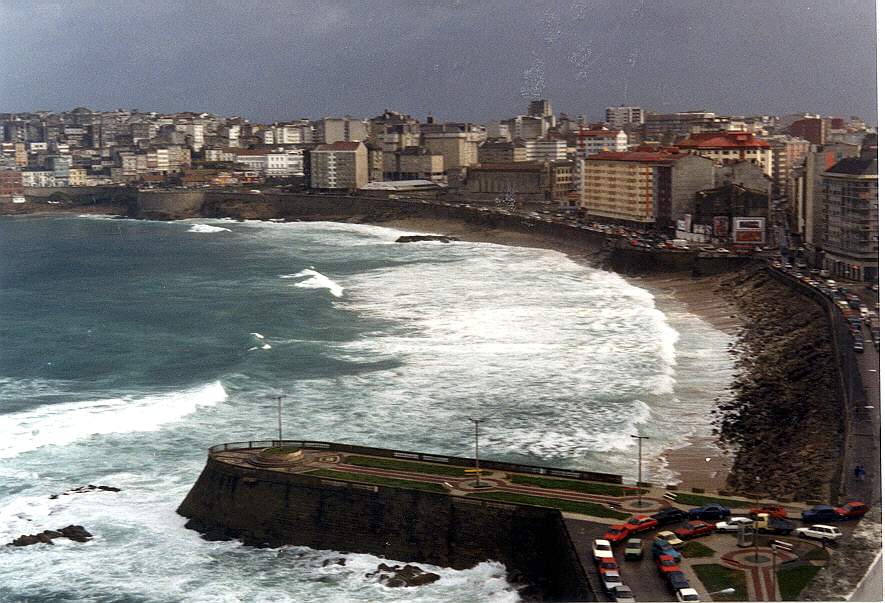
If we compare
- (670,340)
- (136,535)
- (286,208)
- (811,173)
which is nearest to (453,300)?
(670,340)

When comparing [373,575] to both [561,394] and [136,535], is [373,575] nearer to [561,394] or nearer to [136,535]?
[136,535]

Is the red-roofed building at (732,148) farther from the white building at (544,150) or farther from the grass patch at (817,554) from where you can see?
the grass patch at (817,554)

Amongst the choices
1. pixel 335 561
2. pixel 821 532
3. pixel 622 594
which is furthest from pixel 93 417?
pixel 821 532

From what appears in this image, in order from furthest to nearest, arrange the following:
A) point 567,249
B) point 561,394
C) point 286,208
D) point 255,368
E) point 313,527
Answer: point 286,208
point 567,249
point 255,368
point 561,394
point 313,527

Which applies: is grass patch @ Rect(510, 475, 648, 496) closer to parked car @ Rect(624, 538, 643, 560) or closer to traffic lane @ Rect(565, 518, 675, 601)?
traffic lane @ Rect(565, 518, 675, 601)

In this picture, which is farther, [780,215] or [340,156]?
[340,156]

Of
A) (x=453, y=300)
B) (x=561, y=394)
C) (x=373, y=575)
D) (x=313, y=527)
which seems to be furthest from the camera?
(x=453, y=300)

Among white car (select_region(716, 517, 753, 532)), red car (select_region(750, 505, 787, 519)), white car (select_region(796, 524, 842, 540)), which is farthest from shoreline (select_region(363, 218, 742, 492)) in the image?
white car (select_region(796, 524, 842, 540))
